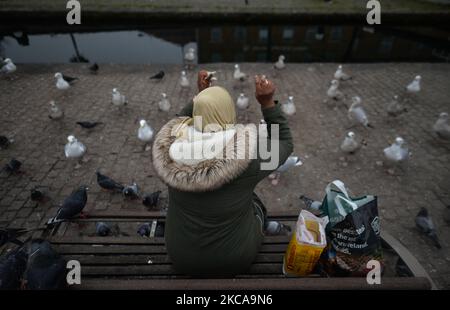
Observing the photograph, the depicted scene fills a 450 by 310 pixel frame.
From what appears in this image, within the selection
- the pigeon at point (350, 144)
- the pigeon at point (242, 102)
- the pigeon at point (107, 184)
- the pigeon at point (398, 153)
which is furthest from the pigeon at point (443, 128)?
the pigeon at point (107, 184)

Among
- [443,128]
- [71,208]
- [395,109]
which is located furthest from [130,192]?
[443,128]

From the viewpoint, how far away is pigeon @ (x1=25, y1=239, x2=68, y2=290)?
2.09 meters

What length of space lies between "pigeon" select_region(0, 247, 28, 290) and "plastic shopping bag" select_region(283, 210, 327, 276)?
7.34ft

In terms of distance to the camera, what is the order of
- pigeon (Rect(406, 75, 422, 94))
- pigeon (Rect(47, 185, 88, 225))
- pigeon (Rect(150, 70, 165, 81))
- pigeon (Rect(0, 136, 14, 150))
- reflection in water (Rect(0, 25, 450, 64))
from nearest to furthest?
pigeon (Rect(47, 185, 88, 225)) → pigeon (Rect(0, 136, 14, 150)) → pigeon (Rect(406, 75, 422, 94)) → pigeon (Rect(150, 70, 165, 81)) → reflection in water (Rect(0, 25, 450, 64))

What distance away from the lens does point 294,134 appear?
6.56 meters

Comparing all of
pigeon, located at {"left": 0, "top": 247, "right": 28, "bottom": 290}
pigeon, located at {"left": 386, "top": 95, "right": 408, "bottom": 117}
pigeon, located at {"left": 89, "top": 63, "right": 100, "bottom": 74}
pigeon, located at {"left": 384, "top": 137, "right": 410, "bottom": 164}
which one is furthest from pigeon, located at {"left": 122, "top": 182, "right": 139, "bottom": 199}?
pigeon, located at {"left": 89, "top": 63, "right": 100, "bottom": 74}

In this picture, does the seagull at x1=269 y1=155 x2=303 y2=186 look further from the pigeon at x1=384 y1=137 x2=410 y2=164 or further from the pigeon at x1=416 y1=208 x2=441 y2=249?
the pigeon at x1=416 y1=208 x2=441 y2=249

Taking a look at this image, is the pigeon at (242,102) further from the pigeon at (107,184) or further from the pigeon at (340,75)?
the pigeon at (107,184)


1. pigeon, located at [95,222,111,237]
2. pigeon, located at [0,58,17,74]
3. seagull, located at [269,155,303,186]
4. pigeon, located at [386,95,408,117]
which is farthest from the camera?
pigeon, located at [0,58,17,74]

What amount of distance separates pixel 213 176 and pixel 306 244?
0.93 metres

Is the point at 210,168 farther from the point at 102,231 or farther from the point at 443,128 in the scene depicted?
the point at 443,128

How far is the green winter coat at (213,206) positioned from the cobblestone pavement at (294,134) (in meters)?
1.95

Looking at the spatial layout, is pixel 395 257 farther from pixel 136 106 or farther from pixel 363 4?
pixel 363 4

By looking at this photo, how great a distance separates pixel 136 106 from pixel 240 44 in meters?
12.9
